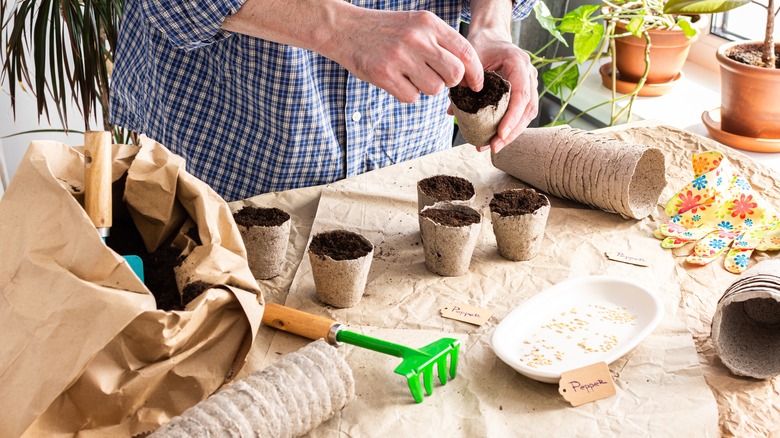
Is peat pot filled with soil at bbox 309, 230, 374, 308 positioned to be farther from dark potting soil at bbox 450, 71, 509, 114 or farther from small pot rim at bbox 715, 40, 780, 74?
small pot rim at bbox 715, 40, 780, 74

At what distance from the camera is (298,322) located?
1245 millimetres

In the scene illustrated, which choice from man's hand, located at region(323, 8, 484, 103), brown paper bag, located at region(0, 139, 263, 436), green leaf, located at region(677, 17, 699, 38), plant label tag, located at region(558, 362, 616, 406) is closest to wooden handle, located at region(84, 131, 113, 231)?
brown paper bag, located at region(0, 139, 263, 436)

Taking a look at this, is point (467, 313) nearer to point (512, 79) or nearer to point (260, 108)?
point (512, 79)

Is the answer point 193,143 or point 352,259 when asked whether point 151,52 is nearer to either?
point 193,143

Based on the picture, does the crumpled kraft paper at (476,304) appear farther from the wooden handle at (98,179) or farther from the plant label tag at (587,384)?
the wooden handle at (98,179)

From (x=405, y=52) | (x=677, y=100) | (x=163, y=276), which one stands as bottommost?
(x=677, y=100)

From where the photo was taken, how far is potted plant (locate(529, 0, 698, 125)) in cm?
233

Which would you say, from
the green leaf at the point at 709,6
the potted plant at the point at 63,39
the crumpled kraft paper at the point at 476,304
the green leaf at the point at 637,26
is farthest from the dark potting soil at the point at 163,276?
the green leaf at the point at 637,26

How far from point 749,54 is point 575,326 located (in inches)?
47.3

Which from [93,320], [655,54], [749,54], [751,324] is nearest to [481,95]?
[751,324]

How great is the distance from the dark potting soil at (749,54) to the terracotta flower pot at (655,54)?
0.35 metres

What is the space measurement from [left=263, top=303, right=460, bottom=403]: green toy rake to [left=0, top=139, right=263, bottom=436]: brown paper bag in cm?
15

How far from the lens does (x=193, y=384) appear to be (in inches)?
41.3

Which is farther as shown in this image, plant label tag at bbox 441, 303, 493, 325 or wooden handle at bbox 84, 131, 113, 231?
plant label tag at bbox 441, 303, 493, 325
